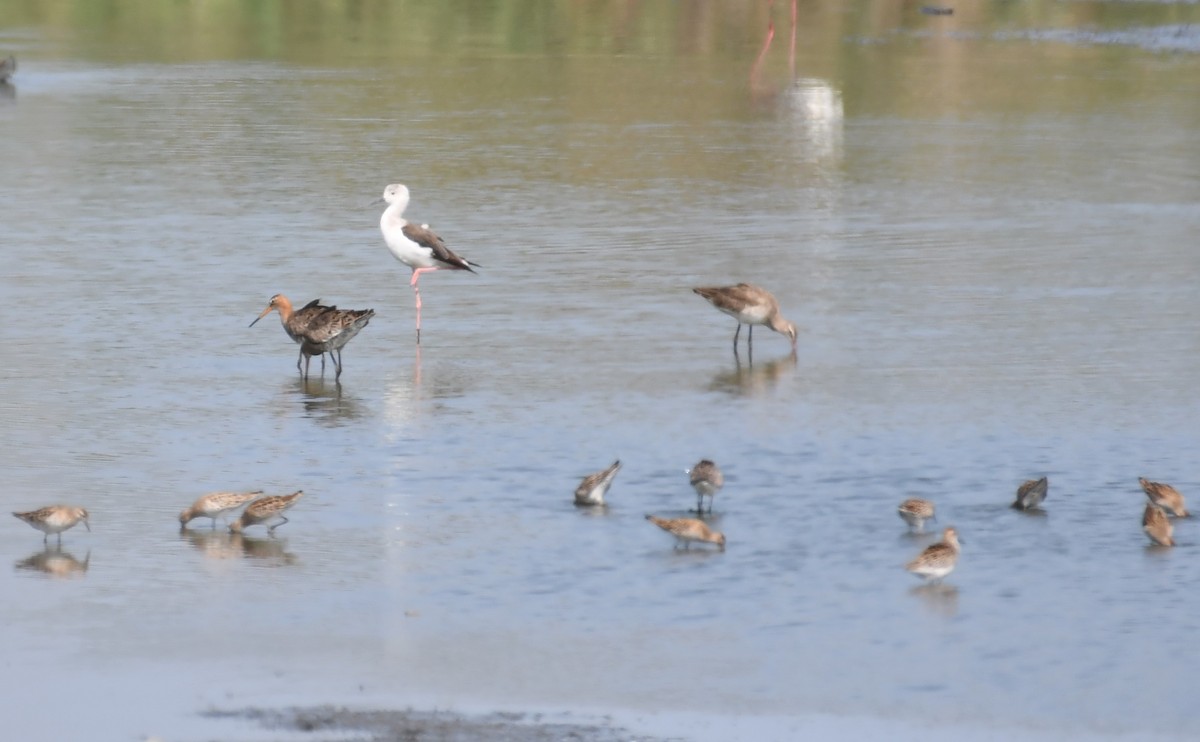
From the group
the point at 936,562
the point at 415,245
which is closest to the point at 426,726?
the point at 936,562

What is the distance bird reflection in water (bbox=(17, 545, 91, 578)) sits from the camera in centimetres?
1106

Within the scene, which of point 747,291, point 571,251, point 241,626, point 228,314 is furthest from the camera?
point 571,251

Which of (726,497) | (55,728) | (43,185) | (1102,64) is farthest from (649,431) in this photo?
(1102,64)

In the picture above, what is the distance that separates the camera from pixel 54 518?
1127 cm

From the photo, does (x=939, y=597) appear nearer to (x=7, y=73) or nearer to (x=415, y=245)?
(x=415, y=245)

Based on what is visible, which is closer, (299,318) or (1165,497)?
(1165,497)

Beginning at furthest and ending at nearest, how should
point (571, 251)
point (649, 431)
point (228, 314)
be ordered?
point (571, 251), point (228, 314), point (649, 431)

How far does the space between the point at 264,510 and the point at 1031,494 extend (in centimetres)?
422

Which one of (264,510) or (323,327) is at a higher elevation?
(323,327)

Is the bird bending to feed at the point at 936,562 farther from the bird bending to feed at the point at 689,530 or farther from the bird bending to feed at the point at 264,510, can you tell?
the bird bending to feed at the point at 264,510

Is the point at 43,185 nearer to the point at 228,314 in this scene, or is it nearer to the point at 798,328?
the point at 228,314

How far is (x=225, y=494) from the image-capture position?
38.7 feet

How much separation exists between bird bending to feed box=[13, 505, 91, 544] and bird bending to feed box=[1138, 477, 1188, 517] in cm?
574

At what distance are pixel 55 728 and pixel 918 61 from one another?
33625 millimetres
